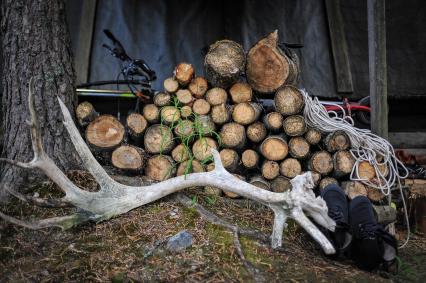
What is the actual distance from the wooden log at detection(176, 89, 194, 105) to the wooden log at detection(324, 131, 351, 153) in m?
1.26

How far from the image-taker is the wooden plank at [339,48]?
5.15 metres

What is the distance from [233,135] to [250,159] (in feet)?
0.86

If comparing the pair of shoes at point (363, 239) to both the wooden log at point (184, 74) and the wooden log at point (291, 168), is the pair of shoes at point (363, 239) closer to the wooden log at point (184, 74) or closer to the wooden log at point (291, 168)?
the wooden log at point (291, 168)

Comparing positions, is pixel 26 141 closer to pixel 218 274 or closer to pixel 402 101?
pixel 218 274

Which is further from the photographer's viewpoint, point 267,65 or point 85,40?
point 85,40

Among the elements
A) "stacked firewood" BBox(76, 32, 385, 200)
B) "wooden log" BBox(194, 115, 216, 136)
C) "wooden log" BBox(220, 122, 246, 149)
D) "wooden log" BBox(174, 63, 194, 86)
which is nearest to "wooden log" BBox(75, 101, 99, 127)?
"stacked firewood" BBox(76, 32, 385, 200)

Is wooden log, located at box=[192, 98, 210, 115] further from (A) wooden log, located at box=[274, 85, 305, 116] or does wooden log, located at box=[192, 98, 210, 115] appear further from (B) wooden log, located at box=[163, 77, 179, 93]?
(A) wooden log, located at box=[274, 85, 305, 116]

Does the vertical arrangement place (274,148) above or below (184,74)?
below

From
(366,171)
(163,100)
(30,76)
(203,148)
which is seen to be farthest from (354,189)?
(30,76)

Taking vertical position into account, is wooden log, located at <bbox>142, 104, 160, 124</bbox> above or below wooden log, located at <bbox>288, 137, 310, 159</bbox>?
above

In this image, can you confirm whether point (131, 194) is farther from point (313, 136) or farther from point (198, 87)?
point (313, 136)

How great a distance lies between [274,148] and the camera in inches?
134

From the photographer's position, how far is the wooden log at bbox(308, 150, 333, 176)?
11.4ft

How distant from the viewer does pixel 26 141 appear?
3236mm
